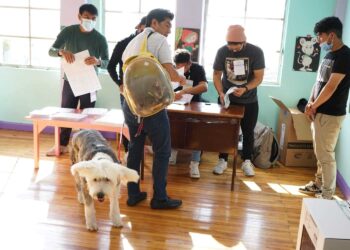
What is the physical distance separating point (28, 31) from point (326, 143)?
3617mm

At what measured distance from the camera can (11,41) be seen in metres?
4.89

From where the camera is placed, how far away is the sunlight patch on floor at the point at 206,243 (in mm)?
2512

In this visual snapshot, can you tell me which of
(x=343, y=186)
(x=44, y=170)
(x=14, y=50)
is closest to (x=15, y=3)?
(x=14, y=50)

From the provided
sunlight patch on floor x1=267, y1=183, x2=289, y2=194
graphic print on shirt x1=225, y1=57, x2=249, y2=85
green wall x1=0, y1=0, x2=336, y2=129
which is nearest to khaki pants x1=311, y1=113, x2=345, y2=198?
sunlight patch on floor x1=267, y1=183, x2=289, y2=194

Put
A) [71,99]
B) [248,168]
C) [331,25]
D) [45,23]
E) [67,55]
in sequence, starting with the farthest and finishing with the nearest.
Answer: [45,23]
[71,99]
[248,168]
[67,55]
[331,25]

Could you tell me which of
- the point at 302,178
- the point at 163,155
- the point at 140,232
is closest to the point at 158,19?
the point at 163,155

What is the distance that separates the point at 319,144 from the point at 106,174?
1.69 meters

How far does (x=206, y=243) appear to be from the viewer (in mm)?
2553

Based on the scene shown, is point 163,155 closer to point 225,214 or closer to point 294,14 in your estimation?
point 225,214

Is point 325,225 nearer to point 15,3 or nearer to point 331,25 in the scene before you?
point 331,25

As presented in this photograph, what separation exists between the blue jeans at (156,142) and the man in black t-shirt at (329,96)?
1.18m

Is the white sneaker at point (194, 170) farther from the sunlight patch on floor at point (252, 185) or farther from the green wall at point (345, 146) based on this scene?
the green wall at point (345, 146)

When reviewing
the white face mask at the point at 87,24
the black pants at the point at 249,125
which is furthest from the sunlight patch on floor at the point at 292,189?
the white face mask at the point at 87,24

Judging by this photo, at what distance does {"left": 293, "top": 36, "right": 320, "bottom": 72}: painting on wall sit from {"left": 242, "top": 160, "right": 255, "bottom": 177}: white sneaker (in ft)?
4.05
